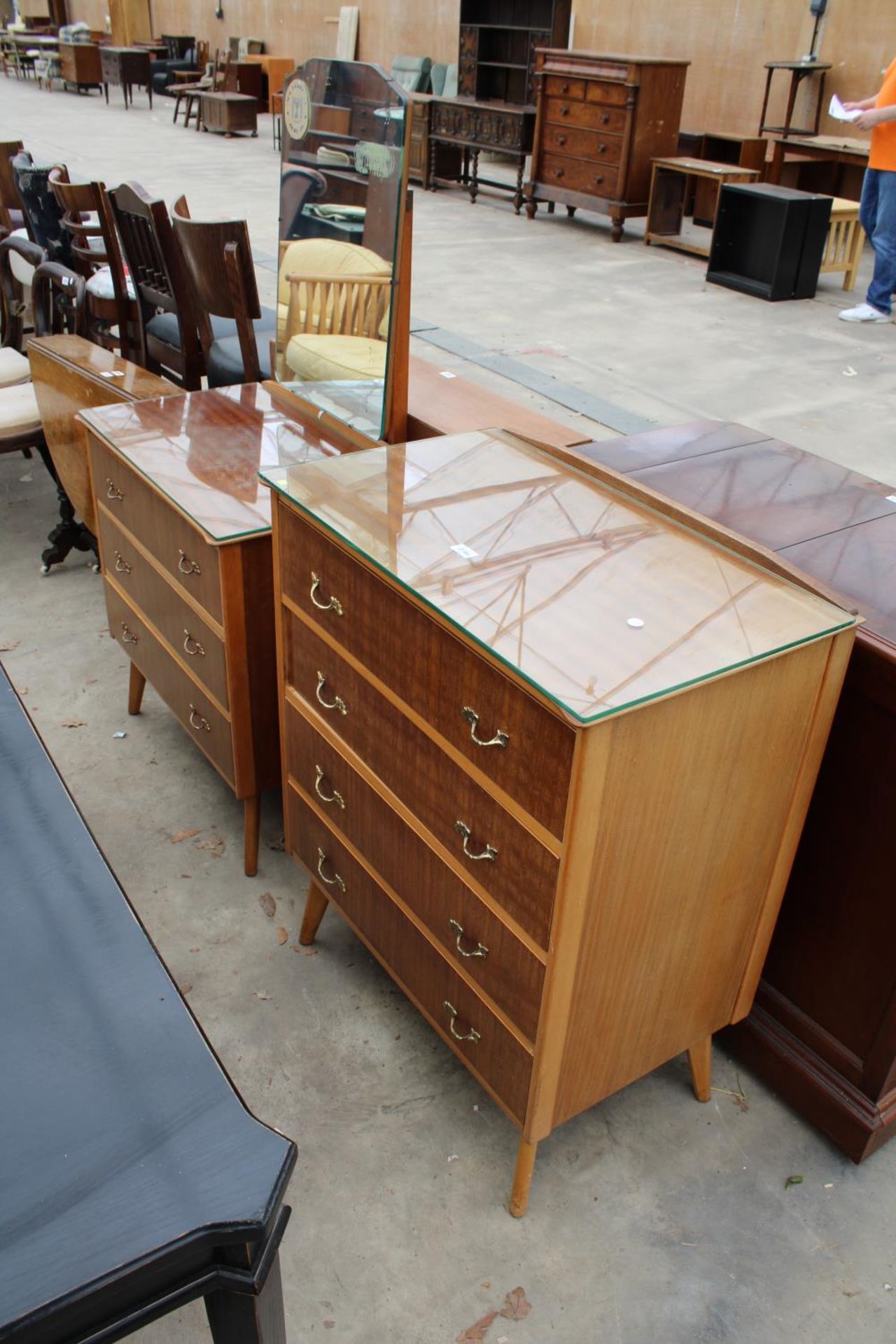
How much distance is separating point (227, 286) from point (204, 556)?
1.61 metres

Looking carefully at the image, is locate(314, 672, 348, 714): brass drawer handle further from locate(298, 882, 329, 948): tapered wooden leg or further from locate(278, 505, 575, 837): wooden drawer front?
locate(298, 882, 329, 948): tapered wooden leg

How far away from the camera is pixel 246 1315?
106cm

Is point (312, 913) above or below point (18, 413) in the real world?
below

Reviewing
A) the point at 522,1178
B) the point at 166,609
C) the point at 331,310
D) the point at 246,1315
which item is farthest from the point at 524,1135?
the point at 331,310

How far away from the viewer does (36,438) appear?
3660 millimetres

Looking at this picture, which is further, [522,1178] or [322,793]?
[322,793]

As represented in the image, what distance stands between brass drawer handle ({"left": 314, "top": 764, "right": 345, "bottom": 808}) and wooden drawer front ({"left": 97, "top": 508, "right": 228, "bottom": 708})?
38cm

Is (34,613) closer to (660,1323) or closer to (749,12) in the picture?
(660,1323)

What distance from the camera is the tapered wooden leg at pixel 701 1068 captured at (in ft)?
6.30

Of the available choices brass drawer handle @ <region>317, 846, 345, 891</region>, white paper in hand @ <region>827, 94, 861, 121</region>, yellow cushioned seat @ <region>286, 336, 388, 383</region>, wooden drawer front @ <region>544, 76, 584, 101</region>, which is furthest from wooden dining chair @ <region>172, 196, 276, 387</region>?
wooden drawer front @ <region>544, 76, 584, 101</region>

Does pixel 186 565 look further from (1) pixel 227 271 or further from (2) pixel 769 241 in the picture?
(2) pixel 769 241

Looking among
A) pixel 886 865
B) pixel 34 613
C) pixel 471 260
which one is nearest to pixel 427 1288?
pixel 886 865

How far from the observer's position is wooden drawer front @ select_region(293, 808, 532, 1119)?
167 centimetres

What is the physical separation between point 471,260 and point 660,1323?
24.9 feet
